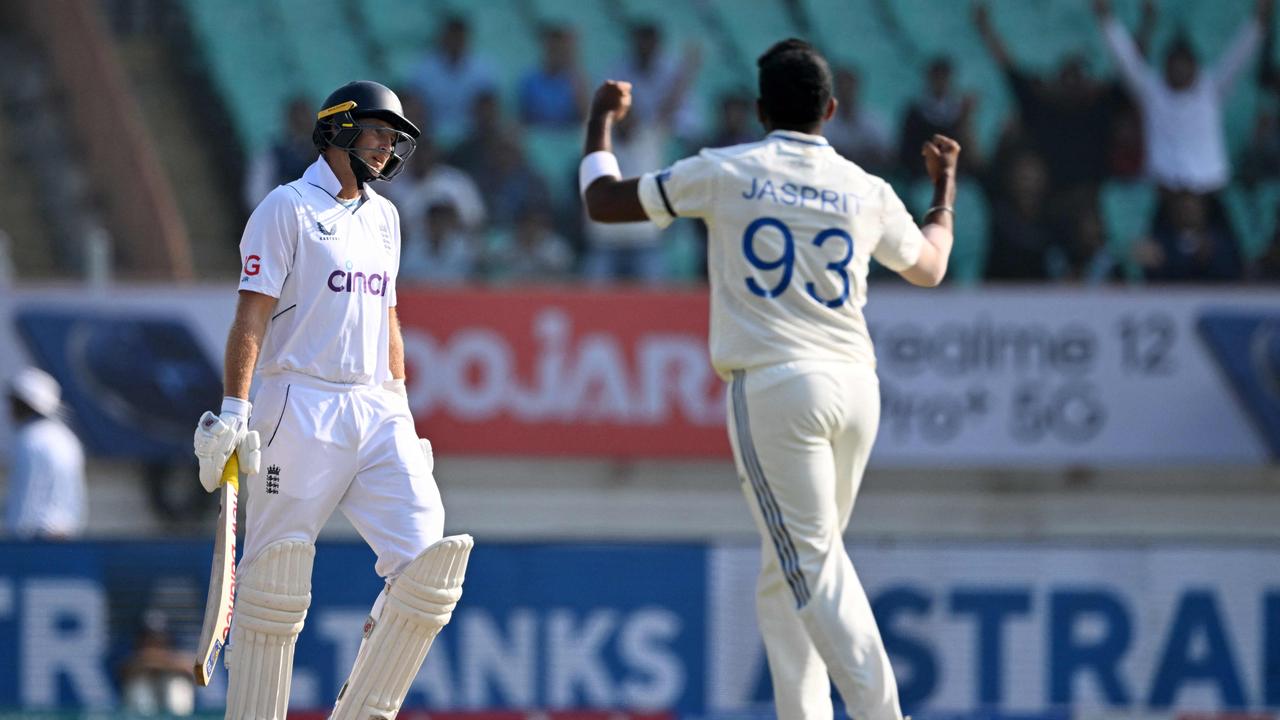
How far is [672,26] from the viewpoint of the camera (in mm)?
14914

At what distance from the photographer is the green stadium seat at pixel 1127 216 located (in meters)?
13.1

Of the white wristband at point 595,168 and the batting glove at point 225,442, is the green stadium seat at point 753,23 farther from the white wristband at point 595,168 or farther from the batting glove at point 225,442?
the batting glove at point 225,442

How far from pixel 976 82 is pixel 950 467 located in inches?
140

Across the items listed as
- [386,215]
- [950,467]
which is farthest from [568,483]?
[386,215]

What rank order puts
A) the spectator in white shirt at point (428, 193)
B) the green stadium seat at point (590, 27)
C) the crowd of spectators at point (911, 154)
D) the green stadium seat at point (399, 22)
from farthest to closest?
the green stadium seat at point (399, 22), the green stadium seat at point (590, 27), the crowd of spectators at point (911, 154), the spectator in white shirt at point (428, 193)

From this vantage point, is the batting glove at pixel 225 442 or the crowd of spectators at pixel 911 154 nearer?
the batting glove at pixel 225 442

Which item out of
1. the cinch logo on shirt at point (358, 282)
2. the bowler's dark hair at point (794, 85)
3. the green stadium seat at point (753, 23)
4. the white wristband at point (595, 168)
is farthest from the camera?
the green stadium seat at point (753, 23)

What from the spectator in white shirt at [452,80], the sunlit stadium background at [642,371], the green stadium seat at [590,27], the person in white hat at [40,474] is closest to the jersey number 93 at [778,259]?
the sunlit stadium background at [642,371]

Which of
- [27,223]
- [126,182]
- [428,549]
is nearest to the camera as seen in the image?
[428,549]

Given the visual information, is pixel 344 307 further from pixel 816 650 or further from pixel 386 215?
pixel 816 650

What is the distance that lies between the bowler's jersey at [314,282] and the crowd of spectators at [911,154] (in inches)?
283

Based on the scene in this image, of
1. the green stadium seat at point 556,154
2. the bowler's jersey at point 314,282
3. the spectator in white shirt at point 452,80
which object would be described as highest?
the spectator in white shirt at point 452,80

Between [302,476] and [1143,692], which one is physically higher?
[302,476]

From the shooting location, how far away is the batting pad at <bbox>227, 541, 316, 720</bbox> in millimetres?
5238
